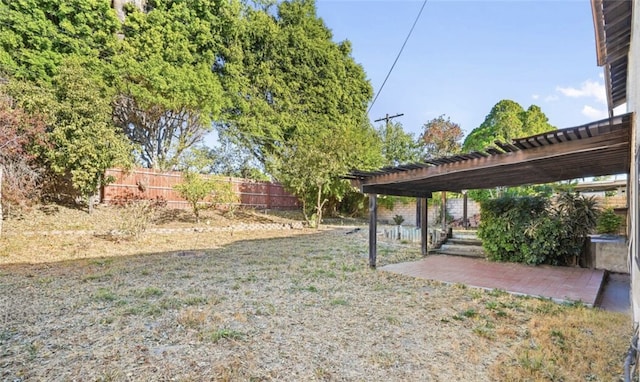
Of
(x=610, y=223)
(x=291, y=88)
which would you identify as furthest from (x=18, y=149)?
(x=610, y=223)

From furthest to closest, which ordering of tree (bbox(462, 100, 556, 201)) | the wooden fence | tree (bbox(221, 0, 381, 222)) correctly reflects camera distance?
tree (bbox(221, 0, 381, 222)) < tree (bbox(462, 100, 556, 201)) < the wooden fence

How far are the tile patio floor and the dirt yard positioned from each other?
476 millimetres

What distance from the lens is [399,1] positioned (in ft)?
29.8

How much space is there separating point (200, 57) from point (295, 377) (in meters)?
17.7

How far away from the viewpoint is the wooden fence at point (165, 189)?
12594mm

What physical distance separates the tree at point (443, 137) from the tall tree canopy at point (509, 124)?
136 centimetres

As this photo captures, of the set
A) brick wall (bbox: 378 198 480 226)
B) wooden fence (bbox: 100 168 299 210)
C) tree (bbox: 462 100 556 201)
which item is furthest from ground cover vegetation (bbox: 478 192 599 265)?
wooden fence (bbox: 100 168 299 210)

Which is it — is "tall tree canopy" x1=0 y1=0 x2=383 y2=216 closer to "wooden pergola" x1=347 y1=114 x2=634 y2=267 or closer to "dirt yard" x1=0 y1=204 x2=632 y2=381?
"dirt yard" x1=0 y1=204 x2=632 y2=381

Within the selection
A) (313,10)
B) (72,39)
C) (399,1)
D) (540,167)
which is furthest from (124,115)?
(540,167)

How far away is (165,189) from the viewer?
14156 mm

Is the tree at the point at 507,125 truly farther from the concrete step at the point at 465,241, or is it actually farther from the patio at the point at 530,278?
the patio at the point at 530,278

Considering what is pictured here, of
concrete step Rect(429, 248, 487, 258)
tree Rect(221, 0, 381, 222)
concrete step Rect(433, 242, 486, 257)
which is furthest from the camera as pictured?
tree Rect(221, 0, 381, 222)

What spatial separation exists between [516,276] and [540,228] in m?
1.45

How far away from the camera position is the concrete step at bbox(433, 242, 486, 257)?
8.42 metres
